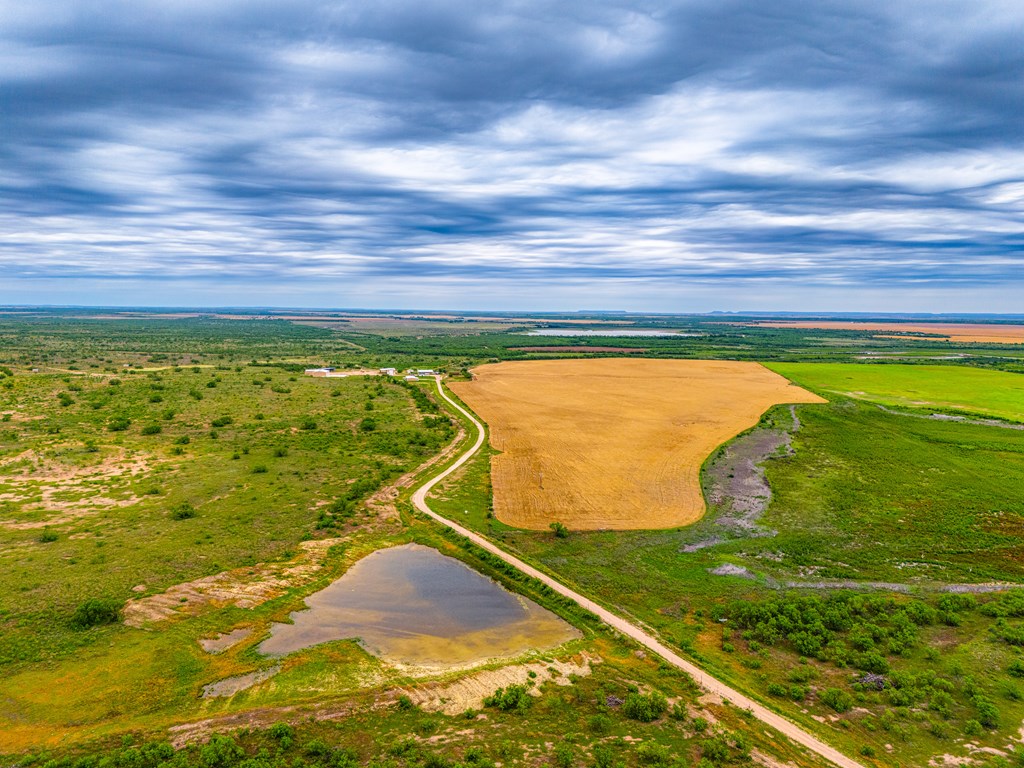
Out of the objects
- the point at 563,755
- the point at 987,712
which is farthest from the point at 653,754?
the point at 987,712

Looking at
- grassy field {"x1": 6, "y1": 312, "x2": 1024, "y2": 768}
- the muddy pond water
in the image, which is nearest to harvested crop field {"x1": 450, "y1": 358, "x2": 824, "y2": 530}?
grassy field {"x1": 6, "y1": 312, "x2": 1024, "y2": 768}

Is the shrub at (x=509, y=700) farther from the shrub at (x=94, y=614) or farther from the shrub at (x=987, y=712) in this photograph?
the shrub at (x=94, y=614)

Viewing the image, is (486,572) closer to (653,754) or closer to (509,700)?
(509,700)

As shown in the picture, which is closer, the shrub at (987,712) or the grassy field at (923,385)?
the shrub at (987,712)

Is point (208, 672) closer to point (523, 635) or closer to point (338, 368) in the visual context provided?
point (523, 635)

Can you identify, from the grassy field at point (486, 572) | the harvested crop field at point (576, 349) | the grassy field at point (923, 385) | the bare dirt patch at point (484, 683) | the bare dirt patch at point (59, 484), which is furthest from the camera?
the harvested crop field at point (576, 349)

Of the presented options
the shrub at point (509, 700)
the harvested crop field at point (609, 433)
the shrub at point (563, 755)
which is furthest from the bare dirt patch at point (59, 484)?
the shrub at point (563, 755)

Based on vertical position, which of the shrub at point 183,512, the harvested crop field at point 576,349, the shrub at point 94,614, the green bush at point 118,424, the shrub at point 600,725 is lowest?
the shrub at point 600,725
